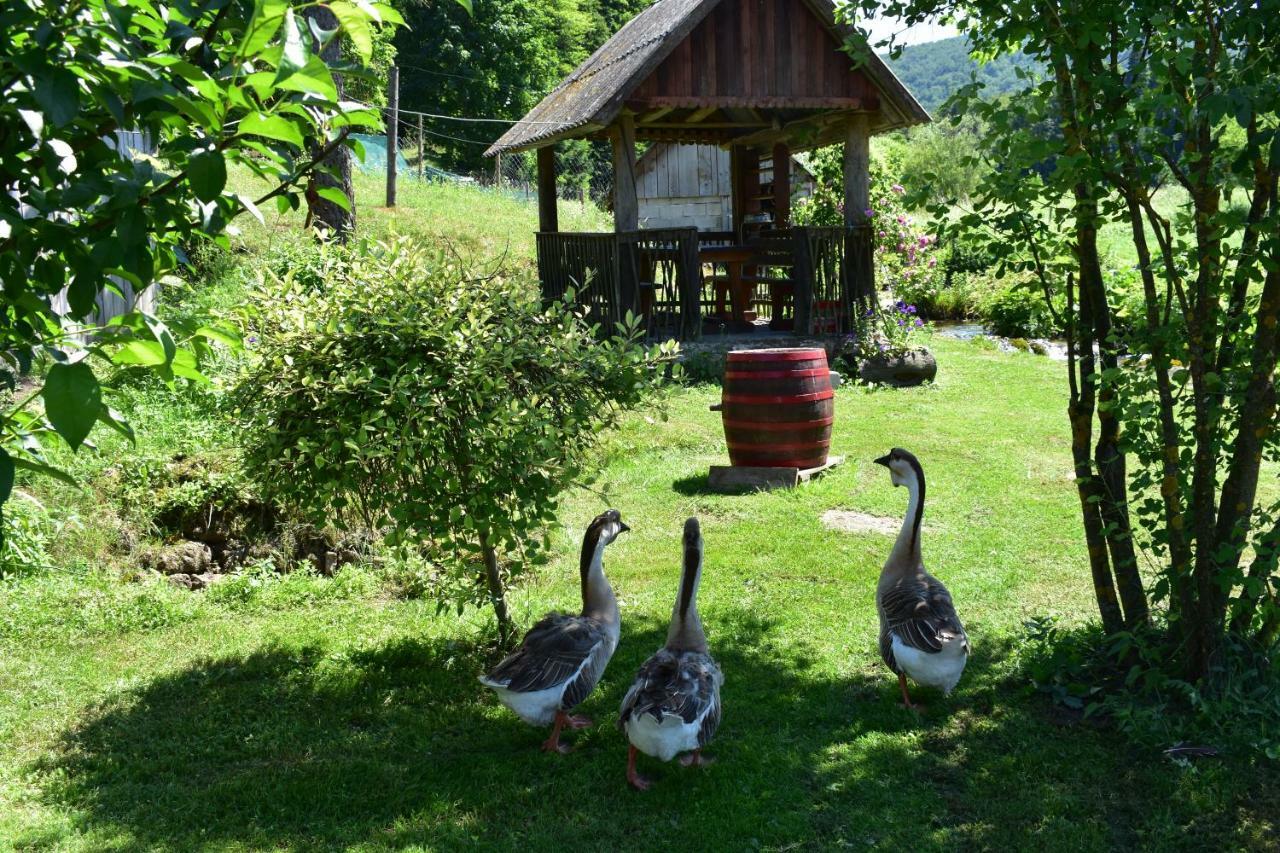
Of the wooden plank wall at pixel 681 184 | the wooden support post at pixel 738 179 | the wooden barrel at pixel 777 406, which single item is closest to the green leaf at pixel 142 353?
the wooden barrel at pixel 777 406

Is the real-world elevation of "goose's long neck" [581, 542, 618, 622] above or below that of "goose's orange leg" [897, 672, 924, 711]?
above

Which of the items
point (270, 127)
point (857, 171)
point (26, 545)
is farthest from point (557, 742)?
point (857, 171)

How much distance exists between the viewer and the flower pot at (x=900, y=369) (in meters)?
14.9

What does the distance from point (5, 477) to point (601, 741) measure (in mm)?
3822

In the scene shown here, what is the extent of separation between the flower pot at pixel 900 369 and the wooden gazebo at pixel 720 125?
1.15 meters

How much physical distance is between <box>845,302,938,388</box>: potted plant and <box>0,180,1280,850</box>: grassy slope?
7.09 metres

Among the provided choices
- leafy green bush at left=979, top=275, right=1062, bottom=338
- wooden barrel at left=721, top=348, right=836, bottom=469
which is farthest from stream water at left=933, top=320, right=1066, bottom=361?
wooden barrel at left=721, top=348, right=836, bottom=469

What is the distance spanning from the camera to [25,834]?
4.22 metres

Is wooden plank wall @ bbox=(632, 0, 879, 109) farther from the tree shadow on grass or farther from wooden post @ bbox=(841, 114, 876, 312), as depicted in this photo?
the tree shadow on grass

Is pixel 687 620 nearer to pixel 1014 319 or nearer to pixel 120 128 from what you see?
pixel 120 128

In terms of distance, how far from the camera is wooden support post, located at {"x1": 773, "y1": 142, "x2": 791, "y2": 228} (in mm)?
17688

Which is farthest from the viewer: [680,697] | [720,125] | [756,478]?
[720,125]

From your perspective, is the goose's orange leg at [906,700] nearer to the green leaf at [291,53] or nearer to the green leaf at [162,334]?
the green leaf at [162,334]

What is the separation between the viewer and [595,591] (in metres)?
5.26
